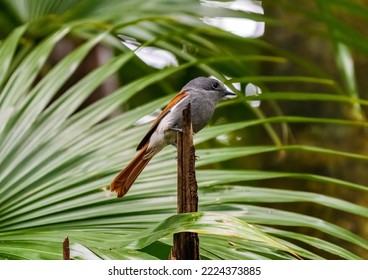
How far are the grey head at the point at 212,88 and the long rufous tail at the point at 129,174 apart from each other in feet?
0.44

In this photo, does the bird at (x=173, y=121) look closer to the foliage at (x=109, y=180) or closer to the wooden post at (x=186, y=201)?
the foliage at (x=109, y=180)

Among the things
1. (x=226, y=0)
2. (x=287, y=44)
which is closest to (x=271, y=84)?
(x=287, y=44)

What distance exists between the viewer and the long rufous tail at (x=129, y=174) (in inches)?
45.0

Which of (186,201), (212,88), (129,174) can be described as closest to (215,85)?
(212,88)

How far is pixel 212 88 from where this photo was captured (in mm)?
1227

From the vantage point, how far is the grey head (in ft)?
4.03

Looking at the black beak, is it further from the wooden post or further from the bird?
the wooden post

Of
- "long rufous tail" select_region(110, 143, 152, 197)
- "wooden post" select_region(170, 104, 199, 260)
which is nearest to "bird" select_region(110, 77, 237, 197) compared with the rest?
"long rufous tail" select_region(110, 143, 152, 197)

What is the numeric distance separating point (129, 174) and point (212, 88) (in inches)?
8.0

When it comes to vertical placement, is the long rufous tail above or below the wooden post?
above

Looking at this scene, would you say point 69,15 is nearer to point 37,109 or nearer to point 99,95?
point 99,95

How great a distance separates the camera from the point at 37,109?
1.29 metres

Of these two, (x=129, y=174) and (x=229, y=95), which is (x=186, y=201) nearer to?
(x=129, y=174)

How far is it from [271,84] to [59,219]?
1.41 meters
